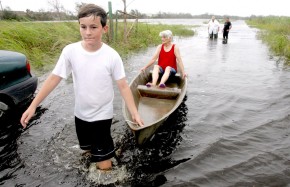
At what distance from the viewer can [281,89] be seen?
735 cm

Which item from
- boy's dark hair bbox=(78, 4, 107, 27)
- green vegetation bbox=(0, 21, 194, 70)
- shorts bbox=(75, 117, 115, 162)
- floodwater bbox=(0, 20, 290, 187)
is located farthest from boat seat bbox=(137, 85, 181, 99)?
green vegetation bbox=(0, 21, 194, 70)

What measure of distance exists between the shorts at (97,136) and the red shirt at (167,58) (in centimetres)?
388

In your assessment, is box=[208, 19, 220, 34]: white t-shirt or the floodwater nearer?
the floodwater

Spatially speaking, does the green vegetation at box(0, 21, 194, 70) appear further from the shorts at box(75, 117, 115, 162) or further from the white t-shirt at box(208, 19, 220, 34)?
the white t-shirt at box(208, 19, 220, 34)

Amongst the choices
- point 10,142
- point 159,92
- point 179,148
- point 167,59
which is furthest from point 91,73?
point 167,59

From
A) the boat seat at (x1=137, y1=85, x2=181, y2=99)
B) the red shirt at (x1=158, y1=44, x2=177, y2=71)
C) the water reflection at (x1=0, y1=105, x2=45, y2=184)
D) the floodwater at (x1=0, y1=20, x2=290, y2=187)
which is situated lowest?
the floodwater at (x1=0, y1=20, x2=290, y2=187)

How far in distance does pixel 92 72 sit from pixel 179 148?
90.5 inches

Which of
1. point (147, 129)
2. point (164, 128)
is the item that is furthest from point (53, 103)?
point (147, 129)

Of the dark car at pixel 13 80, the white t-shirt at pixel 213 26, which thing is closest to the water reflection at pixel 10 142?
the dark car at pixel 13 80

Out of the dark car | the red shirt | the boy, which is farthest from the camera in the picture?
the red shirt

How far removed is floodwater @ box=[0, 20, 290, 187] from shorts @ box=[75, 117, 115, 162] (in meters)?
0.46

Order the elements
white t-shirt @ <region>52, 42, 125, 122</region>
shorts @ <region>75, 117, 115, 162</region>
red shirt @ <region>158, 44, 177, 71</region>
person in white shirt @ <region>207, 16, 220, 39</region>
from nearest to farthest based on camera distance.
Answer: white t-shirt @ <region>52, 42, 125, 122</region>
shorts @ <region>75, 117, 115, 162</region>
red shirt @ <region>158, 44, 177, 71</region>
person in white shirt @ <region>207, 16, 220, 39</region>

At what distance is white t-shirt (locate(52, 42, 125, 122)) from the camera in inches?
99.3

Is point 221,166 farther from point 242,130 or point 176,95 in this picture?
point 176,95
